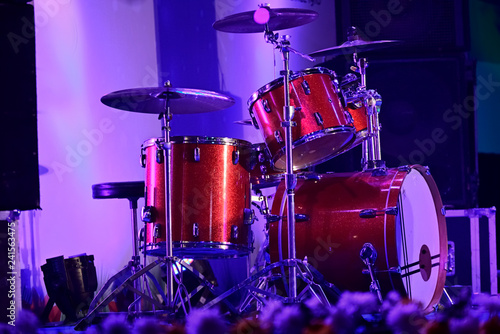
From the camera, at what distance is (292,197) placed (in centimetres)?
345

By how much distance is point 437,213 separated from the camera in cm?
A: 399

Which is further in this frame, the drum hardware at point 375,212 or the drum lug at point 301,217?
the drum lug at point 301,217

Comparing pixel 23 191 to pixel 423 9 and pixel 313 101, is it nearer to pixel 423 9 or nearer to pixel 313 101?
pixel 313 101

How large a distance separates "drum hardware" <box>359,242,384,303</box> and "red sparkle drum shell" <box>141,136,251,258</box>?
666 millimetres

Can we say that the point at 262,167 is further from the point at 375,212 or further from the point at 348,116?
the point at 375,212

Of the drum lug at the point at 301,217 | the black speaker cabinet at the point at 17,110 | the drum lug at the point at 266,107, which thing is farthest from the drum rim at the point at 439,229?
the black speaker cabinet at the point at 17,110

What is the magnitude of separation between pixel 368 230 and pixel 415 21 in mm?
2141

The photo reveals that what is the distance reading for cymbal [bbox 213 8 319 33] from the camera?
140 inches

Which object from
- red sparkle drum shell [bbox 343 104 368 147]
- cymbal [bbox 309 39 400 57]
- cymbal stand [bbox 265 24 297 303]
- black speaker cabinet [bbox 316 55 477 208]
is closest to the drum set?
cymbal stand [bbox 265 24 297 303]

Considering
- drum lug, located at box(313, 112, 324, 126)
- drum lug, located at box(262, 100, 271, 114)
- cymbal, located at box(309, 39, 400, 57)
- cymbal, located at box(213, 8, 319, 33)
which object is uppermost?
cymbal, located at box(213, 8, 319, 33)

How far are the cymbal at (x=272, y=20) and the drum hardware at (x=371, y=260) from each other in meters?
1.21

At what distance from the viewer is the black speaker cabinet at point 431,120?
16.3 feet

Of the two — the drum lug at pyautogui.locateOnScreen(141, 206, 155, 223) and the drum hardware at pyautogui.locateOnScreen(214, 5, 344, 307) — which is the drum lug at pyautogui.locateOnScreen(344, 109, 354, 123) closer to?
the drum hardware at pyautogui.locateOnScreen(214, 5, 344, 307)

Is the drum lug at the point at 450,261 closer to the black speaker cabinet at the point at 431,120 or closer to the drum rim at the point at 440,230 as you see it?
the drum rim at the point at 440,230
